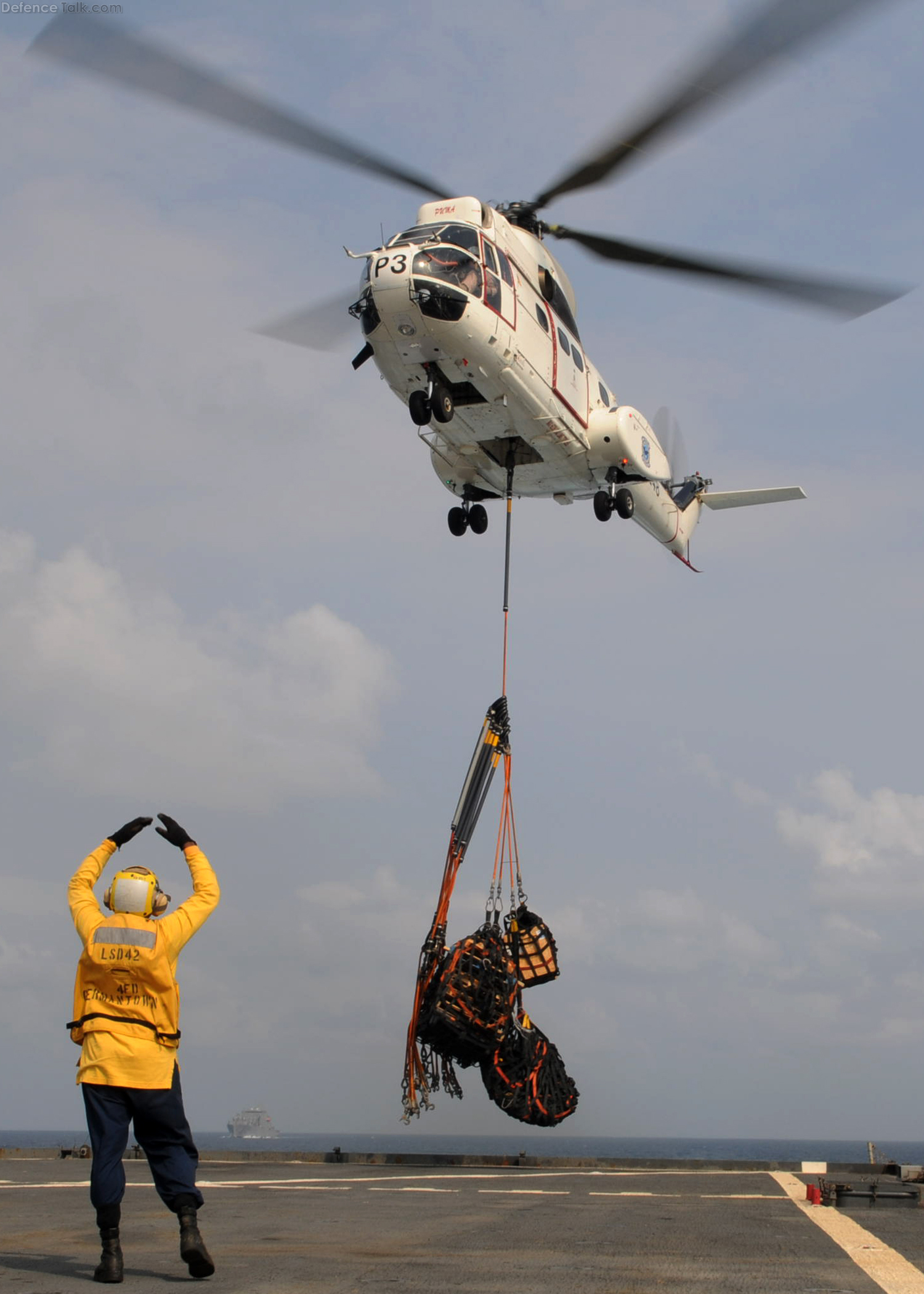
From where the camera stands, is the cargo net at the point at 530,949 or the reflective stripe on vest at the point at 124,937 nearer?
the reflective stripe on vest at the point at 124,937

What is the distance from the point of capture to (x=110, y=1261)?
18.7ft

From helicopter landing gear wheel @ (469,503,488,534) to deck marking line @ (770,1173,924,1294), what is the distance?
38.9 ft

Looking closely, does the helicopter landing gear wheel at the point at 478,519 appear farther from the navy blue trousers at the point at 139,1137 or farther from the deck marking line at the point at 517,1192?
the navy blue trousers at the point at 139,1137

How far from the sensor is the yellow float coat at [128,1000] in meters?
5.99

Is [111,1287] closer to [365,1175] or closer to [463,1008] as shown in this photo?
[463,1008]

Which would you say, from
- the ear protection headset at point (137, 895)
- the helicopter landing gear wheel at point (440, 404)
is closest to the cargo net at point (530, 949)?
the helicopter landing gear wheel at point (440, 404)

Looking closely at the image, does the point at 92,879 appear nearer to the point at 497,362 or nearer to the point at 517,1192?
the point at 517,1192

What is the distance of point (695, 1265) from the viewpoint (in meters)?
6.52

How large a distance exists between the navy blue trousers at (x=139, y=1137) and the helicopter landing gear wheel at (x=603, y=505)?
1473 cm

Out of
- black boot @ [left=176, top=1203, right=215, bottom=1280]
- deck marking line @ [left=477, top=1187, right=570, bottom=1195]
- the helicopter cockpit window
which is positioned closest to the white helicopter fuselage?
the helicopter cockpit window

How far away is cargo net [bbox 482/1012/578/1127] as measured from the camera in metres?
13.4

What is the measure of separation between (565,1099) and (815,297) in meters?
10.3

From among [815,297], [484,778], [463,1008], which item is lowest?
[463,1008]

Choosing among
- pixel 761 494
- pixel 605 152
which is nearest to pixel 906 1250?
pixel 605 152
